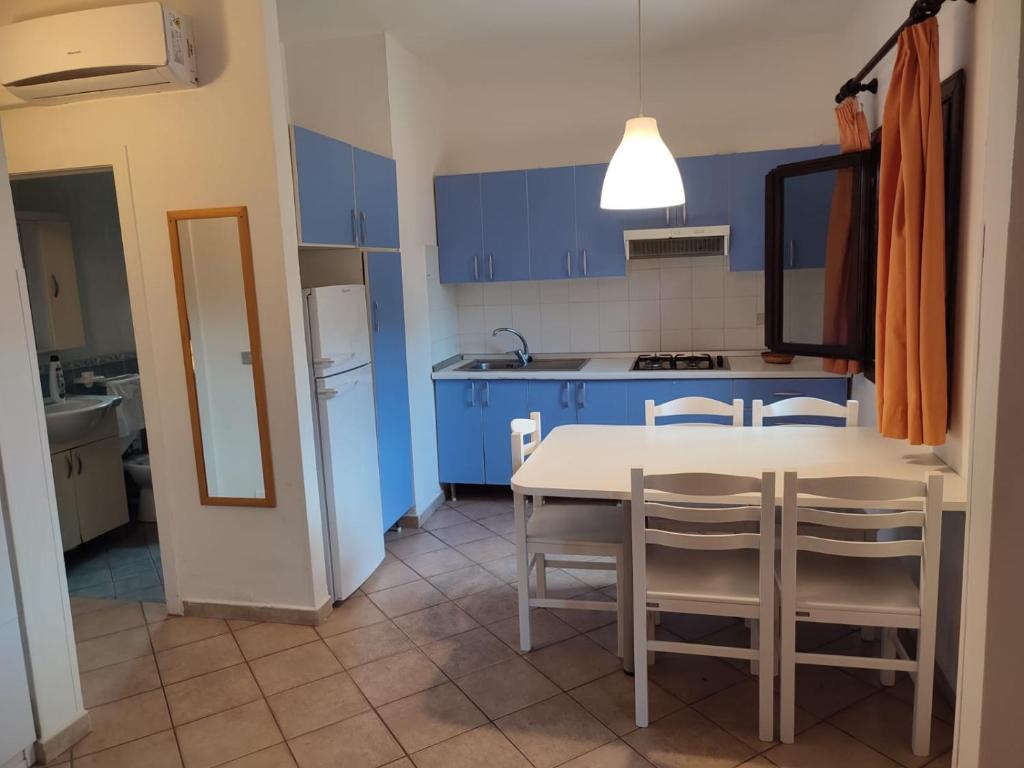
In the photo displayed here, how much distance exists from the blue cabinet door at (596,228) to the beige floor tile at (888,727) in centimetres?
273

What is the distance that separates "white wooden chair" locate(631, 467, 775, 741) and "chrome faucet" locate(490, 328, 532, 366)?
7.99ft

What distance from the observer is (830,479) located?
2.01 metres

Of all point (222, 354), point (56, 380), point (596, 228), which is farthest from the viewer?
point (596, 228)

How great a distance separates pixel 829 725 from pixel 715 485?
89 centimetres

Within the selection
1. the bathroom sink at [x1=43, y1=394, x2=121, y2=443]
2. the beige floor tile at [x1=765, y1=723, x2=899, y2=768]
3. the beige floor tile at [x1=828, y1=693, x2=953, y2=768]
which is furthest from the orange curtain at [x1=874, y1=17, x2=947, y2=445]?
the bathroom sink at [x1=43, y1=394, x2=121, y2=443]

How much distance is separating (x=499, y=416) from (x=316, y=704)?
7.24ft

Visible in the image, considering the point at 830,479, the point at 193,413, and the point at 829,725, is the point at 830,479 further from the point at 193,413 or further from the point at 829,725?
the point at 193,413

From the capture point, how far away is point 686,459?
262 centimetres

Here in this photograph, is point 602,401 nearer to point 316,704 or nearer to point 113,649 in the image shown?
point 316,704

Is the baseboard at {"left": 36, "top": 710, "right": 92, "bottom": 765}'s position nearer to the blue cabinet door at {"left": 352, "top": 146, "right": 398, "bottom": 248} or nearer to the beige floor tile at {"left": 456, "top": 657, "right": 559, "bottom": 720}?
the beige floor tile at {"left": 456, "top": 657, "right": 559, "bottom": 720}

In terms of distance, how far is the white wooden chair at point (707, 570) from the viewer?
207cm

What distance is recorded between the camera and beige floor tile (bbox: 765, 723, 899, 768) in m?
2.07

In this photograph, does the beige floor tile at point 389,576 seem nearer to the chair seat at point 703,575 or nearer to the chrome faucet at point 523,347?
the chair seat at point 703,575

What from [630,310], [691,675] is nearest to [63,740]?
[691,675]
